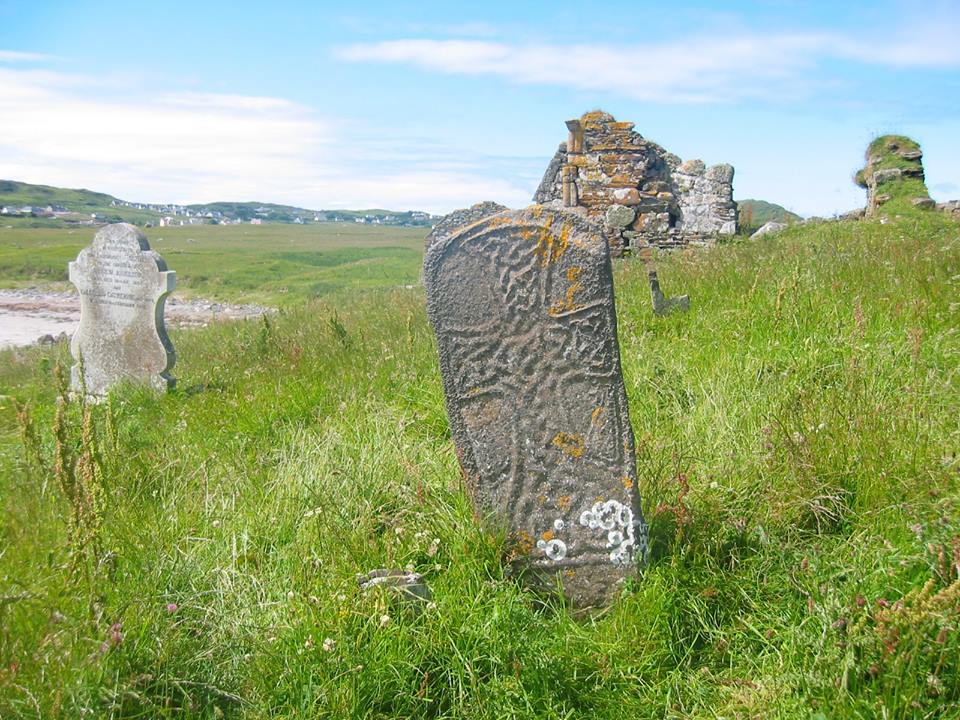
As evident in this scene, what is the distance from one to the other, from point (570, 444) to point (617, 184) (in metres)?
11.5

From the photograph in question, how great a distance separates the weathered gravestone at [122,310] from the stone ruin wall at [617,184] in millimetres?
7742

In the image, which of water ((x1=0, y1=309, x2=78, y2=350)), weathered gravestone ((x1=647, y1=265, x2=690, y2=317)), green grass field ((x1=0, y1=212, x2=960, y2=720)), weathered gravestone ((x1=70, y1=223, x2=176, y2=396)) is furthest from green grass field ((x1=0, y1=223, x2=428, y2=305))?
green grass field ((x1=0, y1=212, x2=960, y2=720))

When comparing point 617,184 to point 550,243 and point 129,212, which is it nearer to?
point 550,243

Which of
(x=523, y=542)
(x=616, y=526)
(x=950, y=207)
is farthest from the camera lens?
(x=950, y=207)

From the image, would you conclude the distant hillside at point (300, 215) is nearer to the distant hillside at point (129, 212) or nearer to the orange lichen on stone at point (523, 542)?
the distant hillside at point (129, 212)

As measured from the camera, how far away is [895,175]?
16.9m

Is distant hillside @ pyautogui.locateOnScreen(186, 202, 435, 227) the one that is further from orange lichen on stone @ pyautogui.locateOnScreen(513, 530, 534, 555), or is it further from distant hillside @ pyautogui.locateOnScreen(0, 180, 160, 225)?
orange lichen on stone @ pyautogui.locateOnScreen(513, 530, 534, 555)

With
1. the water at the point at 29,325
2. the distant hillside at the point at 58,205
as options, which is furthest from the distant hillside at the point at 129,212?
the water at the point at 29,325

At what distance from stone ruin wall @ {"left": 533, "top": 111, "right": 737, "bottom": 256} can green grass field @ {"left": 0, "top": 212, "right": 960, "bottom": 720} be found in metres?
8.92

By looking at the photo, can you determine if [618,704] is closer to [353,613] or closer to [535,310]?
[353,613]

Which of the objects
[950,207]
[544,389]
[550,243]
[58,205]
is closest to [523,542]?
[544,389]

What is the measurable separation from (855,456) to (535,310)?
5.28ft

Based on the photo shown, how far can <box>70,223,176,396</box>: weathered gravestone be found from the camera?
798 centimetres

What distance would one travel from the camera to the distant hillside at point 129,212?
100694 millimetres
